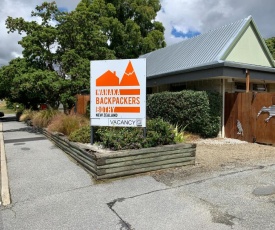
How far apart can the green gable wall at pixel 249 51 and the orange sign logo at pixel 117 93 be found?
285 inches

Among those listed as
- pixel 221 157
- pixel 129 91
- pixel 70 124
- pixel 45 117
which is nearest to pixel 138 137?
pixel 129 91

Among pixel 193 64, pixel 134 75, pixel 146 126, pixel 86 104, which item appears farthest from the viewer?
pixel 86 104

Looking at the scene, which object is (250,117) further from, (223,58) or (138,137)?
(138,137)

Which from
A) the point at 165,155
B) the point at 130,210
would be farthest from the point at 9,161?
the point at 130,210

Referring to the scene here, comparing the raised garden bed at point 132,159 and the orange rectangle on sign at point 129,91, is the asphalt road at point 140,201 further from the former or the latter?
the orange rectangle on sign at point 129,91

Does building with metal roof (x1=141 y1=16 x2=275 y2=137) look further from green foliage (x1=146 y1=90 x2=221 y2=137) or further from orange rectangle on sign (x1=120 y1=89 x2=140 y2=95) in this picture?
orange rectangle on sign (x1=120 y1=89 x2=140 y2=95)

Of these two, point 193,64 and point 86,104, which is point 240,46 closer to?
point 193,64

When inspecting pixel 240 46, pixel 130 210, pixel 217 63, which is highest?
pixel 240 46

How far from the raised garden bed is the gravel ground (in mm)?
232

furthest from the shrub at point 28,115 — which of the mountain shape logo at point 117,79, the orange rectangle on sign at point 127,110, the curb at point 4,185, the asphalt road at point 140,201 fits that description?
the asphalt road at point 140,201

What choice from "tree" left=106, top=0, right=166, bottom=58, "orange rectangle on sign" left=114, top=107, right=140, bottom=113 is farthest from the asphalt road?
"tree" left=106, top=0, right=166, bottom=58

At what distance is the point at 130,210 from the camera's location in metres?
4.51

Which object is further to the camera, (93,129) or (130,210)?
(93,129)

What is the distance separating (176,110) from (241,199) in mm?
7676
